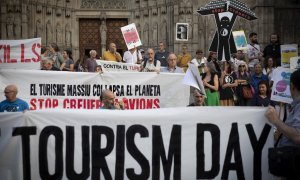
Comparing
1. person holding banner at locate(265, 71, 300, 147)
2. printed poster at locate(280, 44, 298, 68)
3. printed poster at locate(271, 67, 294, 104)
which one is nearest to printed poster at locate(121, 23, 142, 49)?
printed poster at locate(280, 44, 298, 68)

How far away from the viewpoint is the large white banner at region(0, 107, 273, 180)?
5734 mm

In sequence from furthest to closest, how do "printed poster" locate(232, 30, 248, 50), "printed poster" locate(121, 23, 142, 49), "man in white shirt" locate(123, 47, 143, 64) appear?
1. "printed poster" locate(232, 30, 248, 50)
2. "man in white shirt" locate(123, 47, 143, 64)
3. "printed poster" locate(121, 23, 142, 49)

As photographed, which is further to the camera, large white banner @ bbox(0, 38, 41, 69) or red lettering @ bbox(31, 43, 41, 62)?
red lettering @ bbox(31, 43, 41, 62)

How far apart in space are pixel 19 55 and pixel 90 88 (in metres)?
1.65

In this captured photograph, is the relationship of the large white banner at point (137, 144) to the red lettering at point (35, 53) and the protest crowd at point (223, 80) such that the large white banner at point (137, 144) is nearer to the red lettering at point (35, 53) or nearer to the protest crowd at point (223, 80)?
the protest crowd at point (223, 80)

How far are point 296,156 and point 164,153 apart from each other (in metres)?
1.56

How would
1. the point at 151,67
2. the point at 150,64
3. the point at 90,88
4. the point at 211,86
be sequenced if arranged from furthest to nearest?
the point at 150,64 → the point at 151,67 → the point at 90,88 → the point at 211,86

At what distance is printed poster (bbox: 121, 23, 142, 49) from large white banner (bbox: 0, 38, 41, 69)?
3672 mm

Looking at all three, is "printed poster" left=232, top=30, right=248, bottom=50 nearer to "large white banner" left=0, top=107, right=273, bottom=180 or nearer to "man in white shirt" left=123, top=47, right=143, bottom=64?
"man in white shirt" left=123, top=47, right=143, bottom=64

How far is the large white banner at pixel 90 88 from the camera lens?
10.2m

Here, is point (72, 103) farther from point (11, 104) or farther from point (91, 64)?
point (91, 64)

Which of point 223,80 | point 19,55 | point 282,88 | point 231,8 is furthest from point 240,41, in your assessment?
point 282,88

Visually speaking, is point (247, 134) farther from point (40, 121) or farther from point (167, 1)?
point (167, 1)

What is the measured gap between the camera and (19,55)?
10.9 m
